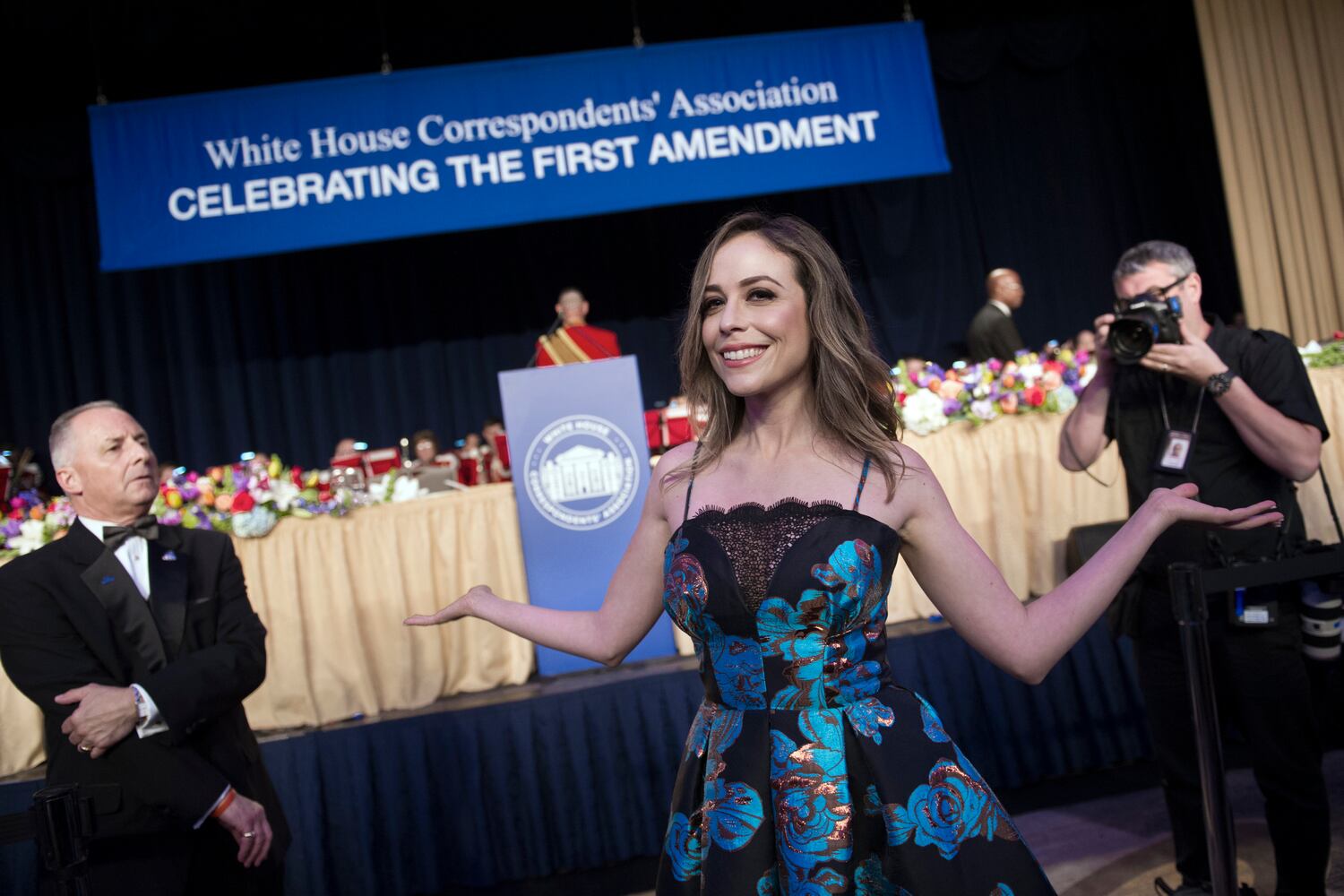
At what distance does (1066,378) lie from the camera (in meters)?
4.79

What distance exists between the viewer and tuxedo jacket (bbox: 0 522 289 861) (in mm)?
2203

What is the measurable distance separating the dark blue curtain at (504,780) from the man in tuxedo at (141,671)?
1177mm

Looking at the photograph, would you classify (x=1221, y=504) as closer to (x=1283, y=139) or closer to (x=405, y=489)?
(x=405, y=489)

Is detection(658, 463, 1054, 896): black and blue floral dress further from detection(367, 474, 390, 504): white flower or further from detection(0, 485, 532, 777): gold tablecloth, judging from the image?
detection(367, 474, 390, 504): white flower

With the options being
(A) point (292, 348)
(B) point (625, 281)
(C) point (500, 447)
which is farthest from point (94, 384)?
A: (C) point (500, 447)

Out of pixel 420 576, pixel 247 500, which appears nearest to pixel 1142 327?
pixel 420 576

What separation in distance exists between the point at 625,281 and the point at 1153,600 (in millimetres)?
7720

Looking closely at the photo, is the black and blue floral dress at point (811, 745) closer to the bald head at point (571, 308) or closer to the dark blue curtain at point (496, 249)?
the bald head at point (571, 308)

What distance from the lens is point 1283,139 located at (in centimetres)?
787

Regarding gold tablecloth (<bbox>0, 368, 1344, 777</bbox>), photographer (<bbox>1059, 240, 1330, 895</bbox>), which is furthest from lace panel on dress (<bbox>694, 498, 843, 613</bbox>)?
gold tablecloth (<bbox>0, 368, 1344, 777</bbox>)

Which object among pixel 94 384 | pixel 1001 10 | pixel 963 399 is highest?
pixel 1001 10

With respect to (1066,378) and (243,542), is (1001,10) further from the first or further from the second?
(243,542)

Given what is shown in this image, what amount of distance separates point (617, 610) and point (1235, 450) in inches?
63.9

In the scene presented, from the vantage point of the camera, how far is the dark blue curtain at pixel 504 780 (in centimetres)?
358
